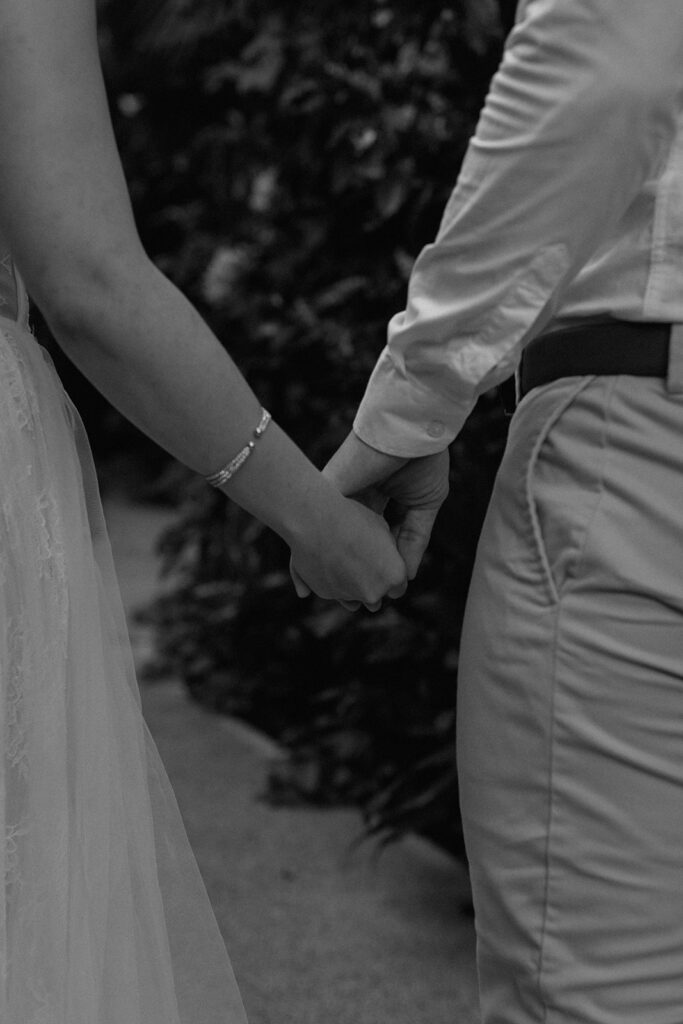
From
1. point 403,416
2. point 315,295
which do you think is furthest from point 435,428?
point 315,295

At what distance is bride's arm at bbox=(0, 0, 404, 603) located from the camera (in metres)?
1.40

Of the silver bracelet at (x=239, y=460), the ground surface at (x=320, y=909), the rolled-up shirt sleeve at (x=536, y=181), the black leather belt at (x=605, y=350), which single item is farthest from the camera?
the ground surface at (x=320, y=909)

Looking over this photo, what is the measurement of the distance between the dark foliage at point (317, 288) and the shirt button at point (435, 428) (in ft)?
4.86

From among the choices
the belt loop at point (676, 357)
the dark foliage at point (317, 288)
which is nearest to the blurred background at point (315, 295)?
the dark foliage at point (317, 288)

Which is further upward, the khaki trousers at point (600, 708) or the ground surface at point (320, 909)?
the khaki trousers at point (600, 708)

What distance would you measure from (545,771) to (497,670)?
0.36 ft

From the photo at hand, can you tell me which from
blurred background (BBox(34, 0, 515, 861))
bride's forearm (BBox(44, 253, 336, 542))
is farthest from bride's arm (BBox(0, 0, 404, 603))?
blurred background (BBox(34, 0, 515, 861))

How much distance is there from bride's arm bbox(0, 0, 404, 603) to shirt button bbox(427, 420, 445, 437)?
0.15 metres

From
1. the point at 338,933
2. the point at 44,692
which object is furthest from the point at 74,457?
the point at 338,933

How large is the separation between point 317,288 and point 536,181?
2.96 meters

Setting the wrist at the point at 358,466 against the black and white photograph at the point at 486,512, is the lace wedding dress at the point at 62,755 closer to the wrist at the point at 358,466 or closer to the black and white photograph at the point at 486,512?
the black and white photograph at the point at 486,512

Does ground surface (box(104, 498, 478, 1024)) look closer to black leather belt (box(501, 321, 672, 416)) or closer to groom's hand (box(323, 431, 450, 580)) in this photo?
groom's hand (box(323, 431, 450, 580))

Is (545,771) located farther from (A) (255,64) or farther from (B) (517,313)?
(A) (255,64)

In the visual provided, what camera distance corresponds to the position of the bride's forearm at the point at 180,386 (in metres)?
1.48
